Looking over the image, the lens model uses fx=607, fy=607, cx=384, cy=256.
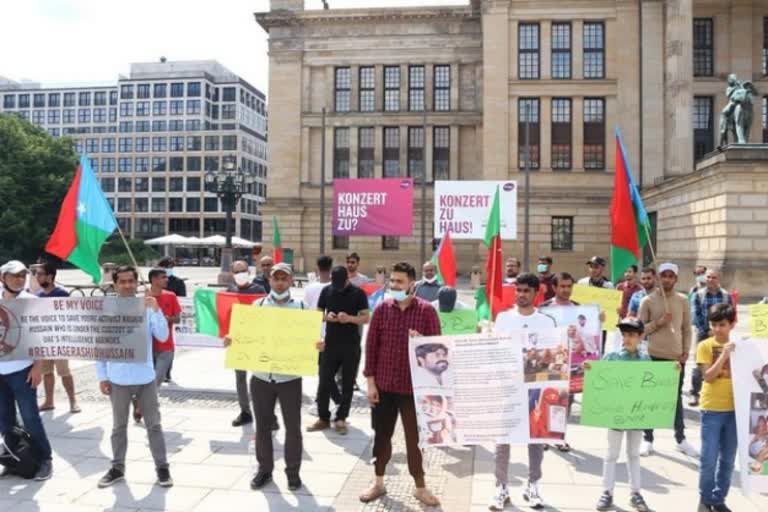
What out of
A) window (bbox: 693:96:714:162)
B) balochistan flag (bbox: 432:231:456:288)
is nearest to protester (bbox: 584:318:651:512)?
balochistan flag (bbox: 432:231:456:288)

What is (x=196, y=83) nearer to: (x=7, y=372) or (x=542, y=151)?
(x=542, y=151)

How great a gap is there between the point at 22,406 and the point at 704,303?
886 cm

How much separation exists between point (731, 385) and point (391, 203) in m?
23.4

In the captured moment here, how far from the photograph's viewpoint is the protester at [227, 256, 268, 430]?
7.98 m

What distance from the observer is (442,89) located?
43.7 metres

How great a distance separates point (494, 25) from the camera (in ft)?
127

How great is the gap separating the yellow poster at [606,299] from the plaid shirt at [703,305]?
122cm

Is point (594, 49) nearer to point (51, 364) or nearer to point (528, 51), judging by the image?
point (528, 51)

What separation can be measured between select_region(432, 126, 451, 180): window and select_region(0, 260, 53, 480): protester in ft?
128

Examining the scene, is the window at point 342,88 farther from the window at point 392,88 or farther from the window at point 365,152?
the window at point 392,88

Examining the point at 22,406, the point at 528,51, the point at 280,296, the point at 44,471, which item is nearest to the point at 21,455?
the point at 44,471

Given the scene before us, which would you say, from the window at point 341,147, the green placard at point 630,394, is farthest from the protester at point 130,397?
the window at point 341,147

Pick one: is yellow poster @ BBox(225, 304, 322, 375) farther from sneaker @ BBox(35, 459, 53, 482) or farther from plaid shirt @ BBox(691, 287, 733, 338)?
plaid shirt @ BBox(691, 287, 733, 338)

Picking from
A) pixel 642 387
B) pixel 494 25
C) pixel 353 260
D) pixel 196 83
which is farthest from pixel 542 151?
pixel 196 83
